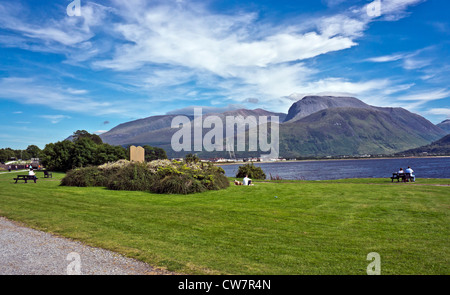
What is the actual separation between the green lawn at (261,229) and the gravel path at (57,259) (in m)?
0.36

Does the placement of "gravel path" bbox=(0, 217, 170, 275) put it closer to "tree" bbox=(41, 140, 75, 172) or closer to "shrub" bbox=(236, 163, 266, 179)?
"shrub" bbox=(236, 163, 266, 179)

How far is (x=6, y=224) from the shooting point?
9672 mm

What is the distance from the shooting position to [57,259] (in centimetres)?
621

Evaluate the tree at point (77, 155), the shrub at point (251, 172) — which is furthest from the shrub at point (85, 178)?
the tree at point (77, 155)

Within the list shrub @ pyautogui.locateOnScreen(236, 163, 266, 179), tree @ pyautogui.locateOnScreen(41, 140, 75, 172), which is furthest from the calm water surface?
tree @ pyautogui.locateOnScreen(41, 140, 75, 172)

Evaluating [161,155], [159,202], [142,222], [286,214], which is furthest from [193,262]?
[161,155]

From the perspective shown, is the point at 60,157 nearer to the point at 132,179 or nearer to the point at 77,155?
the point at 77,155

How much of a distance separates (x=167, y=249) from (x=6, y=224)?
6.32 m

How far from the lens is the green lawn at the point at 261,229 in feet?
19.6

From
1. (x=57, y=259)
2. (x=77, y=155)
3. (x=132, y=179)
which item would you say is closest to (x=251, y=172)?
(x=132, y=179)

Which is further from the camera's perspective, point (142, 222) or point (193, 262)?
point (142, 222)

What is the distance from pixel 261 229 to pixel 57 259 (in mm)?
5127

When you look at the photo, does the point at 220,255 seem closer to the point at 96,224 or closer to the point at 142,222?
the point at 142,222
